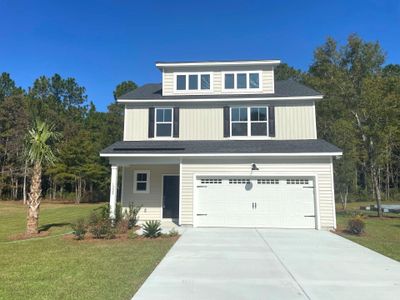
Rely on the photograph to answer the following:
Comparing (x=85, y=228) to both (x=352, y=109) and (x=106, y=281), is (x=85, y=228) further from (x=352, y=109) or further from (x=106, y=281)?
(x=352, y=109)

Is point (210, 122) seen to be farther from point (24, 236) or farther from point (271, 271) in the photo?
point (271, 271)

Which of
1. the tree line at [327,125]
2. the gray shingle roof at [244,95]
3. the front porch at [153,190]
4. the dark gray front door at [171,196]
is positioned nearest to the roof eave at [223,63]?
the gray shingle roof at [244,95]

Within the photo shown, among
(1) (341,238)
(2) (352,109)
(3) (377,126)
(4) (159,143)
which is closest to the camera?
(1) (341,238)

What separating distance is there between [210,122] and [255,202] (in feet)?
16.2

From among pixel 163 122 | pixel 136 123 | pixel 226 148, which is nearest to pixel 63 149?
pixel 136 123

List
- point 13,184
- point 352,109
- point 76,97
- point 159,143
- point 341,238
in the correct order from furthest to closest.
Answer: point 76,97 < point 13,184 < point 352,109 < point 159,143 < point 341,238

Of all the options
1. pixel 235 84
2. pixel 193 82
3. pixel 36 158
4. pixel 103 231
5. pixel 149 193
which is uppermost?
pixel 193 82

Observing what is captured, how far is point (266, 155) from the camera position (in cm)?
1431

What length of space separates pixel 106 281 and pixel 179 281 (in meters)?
1.42

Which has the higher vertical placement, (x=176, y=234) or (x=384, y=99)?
(x=384, y=99)

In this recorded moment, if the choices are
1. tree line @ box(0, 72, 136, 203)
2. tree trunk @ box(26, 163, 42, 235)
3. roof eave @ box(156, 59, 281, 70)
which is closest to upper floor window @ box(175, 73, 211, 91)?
roof eave @ box(156, 59, 281, 70)

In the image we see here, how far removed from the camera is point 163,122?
17.2 metres

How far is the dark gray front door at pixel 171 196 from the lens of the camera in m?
16.8

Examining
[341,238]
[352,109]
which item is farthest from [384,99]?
[341,238]
